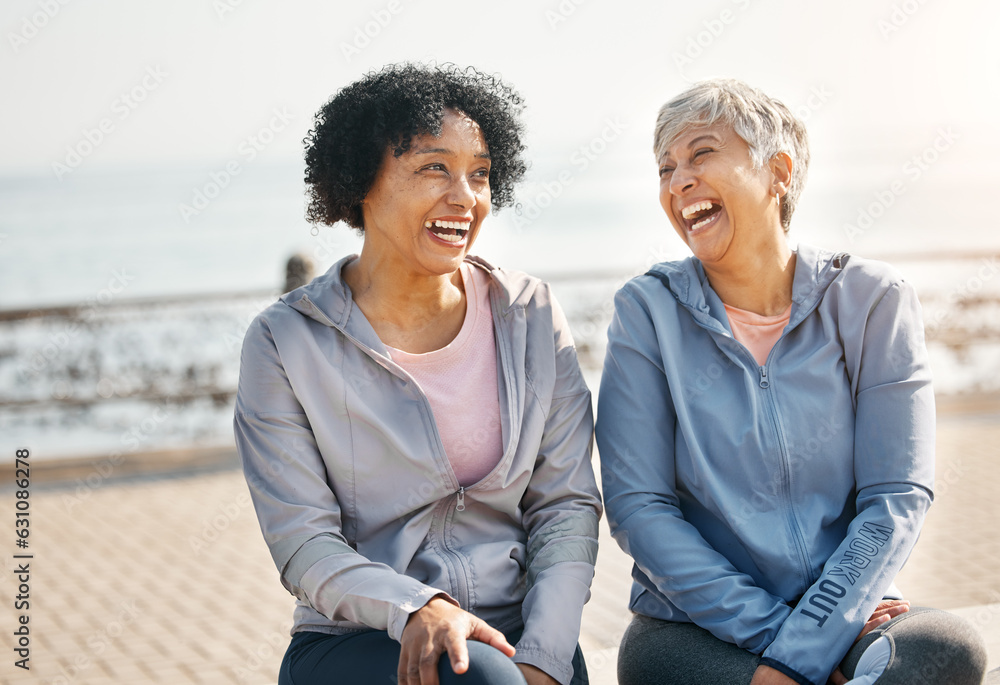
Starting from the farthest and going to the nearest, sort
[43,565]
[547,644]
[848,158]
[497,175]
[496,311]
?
[848,158]
[43,565]
[497,175]
[496,311]
[547,644]

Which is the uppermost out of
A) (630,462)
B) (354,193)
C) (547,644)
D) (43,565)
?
(354,193)

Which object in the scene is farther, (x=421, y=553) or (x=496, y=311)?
(x=496, y=311)

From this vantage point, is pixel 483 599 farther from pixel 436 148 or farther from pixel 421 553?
pixel 436 148

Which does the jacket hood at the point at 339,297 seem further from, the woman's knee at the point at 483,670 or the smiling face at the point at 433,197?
the woman's knee at the point at 483,670

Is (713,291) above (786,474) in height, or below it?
above

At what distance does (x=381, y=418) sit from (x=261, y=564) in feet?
13.4

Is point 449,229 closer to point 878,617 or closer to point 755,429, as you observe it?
point 755,429

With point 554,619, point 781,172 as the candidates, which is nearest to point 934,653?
point 554,619

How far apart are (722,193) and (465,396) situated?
0.94 m

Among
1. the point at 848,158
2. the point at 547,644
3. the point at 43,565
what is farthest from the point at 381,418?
the point at 848,158

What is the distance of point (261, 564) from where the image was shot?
20.2 ft

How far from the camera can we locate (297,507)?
239 cm

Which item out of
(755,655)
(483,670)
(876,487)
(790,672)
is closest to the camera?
(483,670)

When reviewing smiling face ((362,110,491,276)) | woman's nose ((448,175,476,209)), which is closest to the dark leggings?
smiling face ((362,110,491,276))
